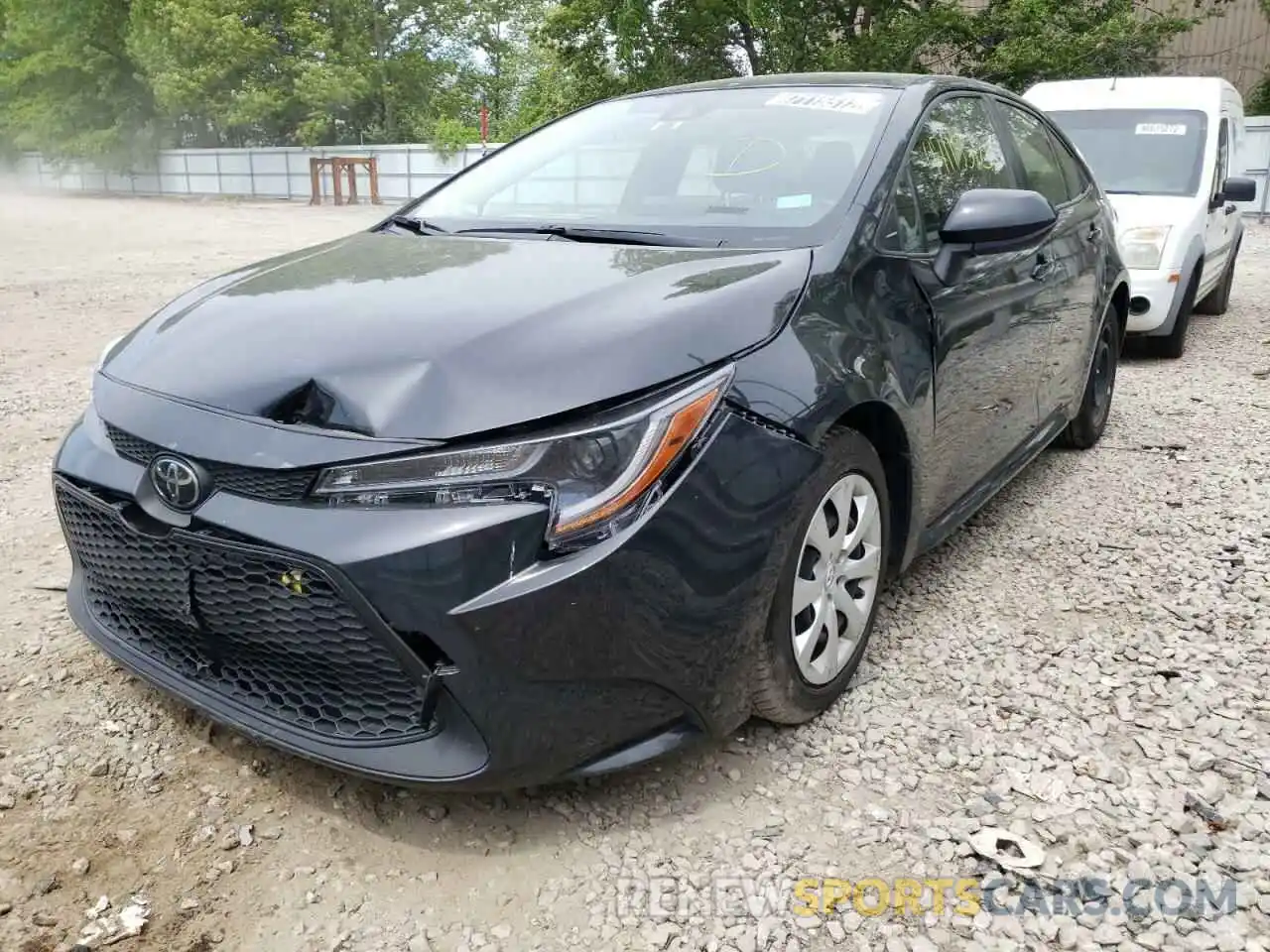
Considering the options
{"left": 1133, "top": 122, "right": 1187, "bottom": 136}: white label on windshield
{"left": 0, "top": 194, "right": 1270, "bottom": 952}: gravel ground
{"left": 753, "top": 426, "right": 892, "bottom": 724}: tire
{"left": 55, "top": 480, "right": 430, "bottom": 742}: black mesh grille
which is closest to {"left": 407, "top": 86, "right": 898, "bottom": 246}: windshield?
{"left": 753, "top": 426, "right": 892, "bottom": 724}: tire

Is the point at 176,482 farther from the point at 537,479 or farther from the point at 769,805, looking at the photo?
the point at 769,805

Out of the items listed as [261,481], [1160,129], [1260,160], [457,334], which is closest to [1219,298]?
[1160,129]

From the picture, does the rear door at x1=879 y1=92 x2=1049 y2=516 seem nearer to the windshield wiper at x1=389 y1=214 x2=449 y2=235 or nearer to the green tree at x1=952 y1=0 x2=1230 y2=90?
the windshield wiper at x1=389 y1=214 x2=449 y2=235

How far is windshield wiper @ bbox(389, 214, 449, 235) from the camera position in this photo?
3.11 meters

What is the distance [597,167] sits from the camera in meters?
3.41

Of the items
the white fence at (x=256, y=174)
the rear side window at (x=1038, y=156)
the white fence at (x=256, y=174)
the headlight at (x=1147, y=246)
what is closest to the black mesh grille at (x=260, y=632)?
the rear side window at (x=1038, y=156)

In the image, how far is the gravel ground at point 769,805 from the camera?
1.93 metres

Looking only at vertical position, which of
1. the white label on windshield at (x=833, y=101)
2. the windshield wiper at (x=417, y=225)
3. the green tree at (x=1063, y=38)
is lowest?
the windshield wiper at (x=417, y=225)

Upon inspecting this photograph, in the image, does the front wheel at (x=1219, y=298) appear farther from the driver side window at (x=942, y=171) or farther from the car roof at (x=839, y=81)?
the car roof at (x=839, y=81)

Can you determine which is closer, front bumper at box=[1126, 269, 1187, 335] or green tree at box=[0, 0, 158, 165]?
front bumper at box=[1126, 269, 1187, 335]

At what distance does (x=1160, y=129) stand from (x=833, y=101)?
5.36 metres

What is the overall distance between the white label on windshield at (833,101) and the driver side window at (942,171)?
18 centimetres

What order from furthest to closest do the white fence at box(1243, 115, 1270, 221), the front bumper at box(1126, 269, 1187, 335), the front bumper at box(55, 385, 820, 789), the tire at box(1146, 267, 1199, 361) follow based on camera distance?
the white fence at box(1243, 115, 1270, 221) < the tire at box(1146, 267, 1199, 361) < the front bumper at box(1126, 269, 1187, 335) < the front bumper at box(55, 385, 820, 789)

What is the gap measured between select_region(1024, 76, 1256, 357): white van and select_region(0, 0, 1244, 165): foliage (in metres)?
12.7
